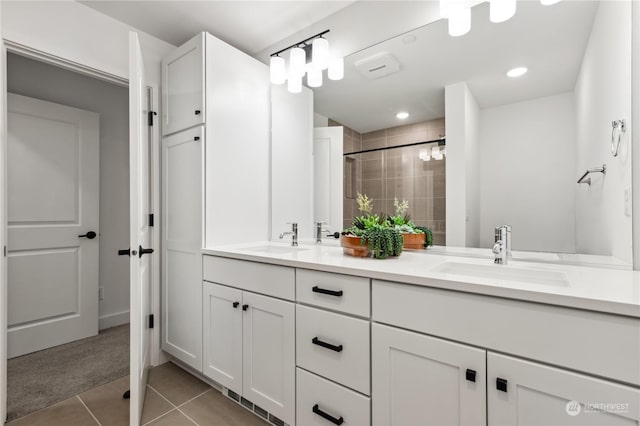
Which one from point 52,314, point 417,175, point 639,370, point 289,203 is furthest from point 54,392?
point 639,370

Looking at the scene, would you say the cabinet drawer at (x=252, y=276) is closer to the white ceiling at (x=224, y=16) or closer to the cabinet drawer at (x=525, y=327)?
the cabinet drawer at (x=525, y=327)

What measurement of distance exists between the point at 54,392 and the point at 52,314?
0.92 meters

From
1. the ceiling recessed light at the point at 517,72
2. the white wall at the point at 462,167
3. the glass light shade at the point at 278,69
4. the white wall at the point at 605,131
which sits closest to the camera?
the white wall at the point at 605,131

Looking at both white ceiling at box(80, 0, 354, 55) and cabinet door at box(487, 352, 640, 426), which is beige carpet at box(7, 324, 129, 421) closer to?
cabinet door at box(487, 352, 640, 426)

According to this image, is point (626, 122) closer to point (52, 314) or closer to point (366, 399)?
point (366, 399)

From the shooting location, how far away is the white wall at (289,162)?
2.27 meters

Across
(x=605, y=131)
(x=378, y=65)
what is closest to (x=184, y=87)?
(x=378, y=65)

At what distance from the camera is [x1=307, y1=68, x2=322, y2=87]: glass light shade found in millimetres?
2053

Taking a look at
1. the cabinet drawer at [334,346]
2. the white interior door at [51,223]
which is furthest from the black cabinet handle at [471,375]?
the white interior door at [51,223]

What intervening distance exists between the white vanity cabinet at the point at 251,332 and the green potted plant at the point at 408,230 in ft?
2.27

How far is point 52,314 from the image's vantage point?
248cm

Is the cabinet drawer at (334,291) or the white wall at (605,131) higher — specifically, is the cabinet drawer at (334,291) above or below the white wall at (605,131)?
below

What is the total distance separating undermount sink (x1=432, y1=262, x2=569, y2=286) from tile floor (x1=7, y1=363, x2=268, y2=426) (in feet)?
4.12

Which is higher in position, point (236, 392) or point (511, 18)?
point (511, 18)
